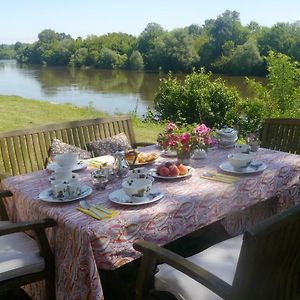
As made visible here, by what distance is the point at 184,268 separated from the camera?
168cm

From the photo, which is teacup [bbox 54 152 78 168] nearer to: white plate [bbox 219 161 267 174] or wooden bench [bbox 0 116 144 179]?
wooden bench [bbox 0 116 144 179]

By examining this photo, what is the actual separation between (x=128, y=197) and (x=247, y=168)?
38.2 inches

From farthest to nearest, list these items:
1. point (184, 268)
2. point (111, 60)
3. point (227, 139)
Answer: point (111, 60), point (227, 139), point (184, 268)

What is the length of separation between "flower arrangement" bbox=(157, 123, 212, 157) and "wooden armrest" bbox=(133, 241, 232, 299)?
1133 mm

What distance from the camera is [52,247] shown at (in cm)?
215

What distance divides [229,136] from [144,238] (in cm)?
178

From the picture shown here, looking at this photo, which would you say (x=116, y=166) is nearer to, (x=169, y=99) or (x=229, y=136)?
(x=229, y=136)

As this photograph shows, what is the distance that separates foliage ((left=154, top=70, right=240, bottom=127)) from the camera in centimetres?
784

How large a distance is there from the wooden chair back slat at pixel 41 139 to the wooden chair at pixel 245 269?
2059 millimetres

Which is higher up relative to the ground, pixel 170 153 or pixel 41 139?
pixel 170 153

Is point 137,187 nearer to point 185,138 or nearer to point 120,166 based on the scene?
point 120,166

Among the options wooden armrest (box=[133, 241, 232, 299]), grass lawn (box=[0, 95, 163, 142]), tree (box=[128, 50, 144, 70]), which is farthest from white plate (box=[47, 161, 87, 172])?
tree (box=[128, 50, 144, 70])

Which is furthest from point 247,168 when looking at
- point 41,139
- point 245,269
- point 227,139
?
point 41,139

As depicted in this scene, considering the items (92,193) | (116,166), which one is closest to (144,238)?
(92,193)
